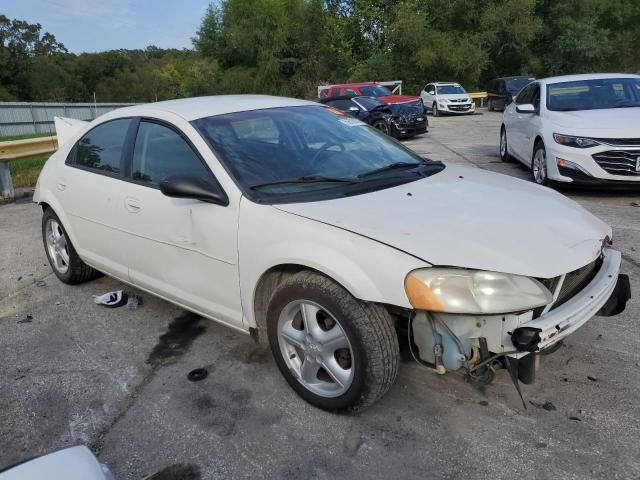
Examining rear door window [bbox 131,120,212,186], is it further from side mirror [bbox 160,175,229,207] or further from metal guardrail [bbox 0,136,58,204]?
metal guardrail [bbox 0,136,58,204]

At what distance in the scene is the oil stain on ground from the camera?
11.5 feet

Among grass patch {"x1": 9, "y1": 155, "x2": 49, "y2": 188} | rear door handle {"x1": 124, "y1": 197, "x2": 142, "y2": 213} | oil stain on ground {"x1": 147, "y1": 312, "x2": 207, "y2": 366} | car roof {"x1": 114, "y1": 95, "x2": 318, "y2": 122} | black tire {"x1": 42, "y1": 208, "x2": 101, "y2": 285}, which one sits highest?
car roof {"x1": 114, "y1": 95, "x2": 318, "y2": 122}

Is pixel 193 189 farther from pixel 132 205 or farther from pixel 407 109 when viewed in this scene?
pixel 407 109

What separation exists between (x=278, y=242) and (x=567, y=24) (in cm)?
4712

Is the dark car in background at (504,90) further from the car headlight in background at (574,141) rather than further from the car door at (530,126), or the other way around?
the car headlight in background at (574,141)

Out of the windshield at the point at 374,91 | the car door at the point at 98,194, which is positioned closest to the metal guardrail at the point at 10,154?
the car door at the point at 98,194

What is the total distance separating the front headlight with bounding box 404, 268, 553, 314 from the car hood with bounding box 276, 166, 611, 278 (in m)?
0.05

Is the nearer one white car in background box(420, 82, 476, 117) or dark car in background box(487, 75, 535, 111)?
white car in background box(420, 82, 476, 117)

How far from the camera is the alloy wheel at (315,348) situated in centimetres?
268

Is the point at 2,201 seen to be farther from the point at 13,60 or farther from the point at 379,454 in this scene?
the point at 13,60

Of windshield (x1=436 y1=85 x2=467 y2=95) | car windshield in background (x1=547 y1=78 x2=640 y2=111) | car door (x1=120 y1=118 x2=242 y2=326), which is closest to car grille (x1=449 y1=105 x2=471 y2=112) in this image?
windshield (x1=436 y1=85 x2=467 y2=95)

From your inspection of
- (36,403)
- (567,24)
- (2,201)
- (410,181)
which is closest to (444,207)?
Answer: (410,181)

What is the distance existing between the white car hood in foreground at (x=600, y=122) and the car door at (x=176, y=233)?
17.4 feet

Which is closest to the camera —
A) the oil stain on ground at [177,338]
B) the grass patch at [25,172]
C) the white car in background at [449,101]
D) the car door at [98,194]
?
the oil stain on ground at [177,338]
